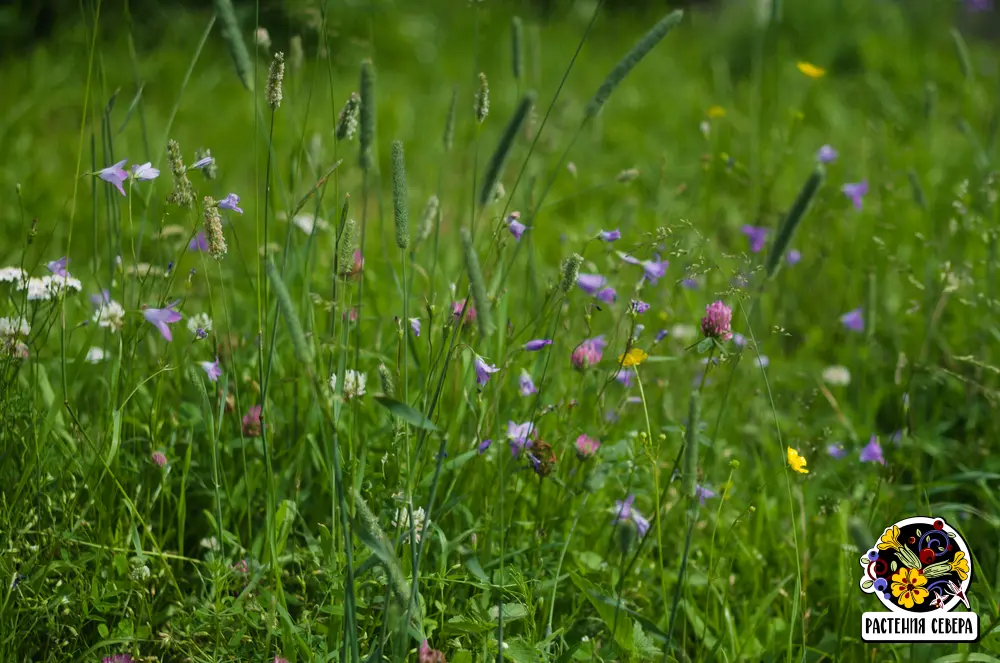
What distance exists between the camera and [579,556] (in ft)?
4.44

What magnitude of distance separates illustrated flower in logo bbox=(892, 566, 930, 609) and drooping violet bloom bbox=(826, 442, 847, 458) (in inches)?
15.8

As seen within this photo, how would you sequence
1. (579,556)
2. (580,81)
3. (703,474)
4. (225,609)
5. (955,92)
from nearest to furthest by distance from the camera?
1. (225,609)
2. (579,556)
3. (703,474)
4. (955,92)
5. (580,81)

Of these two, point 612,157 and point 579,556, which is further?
point 612,157

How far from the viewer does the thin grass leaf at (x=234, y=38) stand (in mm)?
1105

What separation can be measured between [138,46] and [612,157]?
93.9 inches

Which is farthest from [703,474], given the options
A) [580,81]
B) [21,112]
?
[580,81]

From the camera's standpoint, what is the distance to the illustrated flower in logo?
1.21m

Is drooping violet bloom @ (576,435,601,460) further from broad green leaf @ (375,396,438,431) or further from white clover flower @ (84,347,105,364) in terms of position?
Result: white clover flower @ (84,347,105,364)

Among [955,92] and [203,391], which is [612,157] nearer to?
[955,92]

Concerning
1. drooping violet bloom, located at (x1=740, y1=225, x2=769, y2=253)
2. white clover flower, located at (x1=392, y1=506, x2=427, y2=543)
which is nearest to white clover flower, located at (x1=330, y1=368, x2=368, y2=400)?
white clover flower, located at (x1=392, y1=506, x2=427, y2=543)


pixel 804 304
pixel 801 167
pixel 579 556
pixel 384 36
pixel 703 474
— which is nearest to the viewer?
pixel 579 556

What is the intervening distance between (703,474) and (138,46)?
3.82 meters

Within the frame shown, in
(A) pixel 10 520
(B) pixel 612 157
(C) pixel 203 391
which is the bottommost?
(B) pixel 612 157

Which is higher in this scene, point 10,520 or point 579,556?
point 10,520
